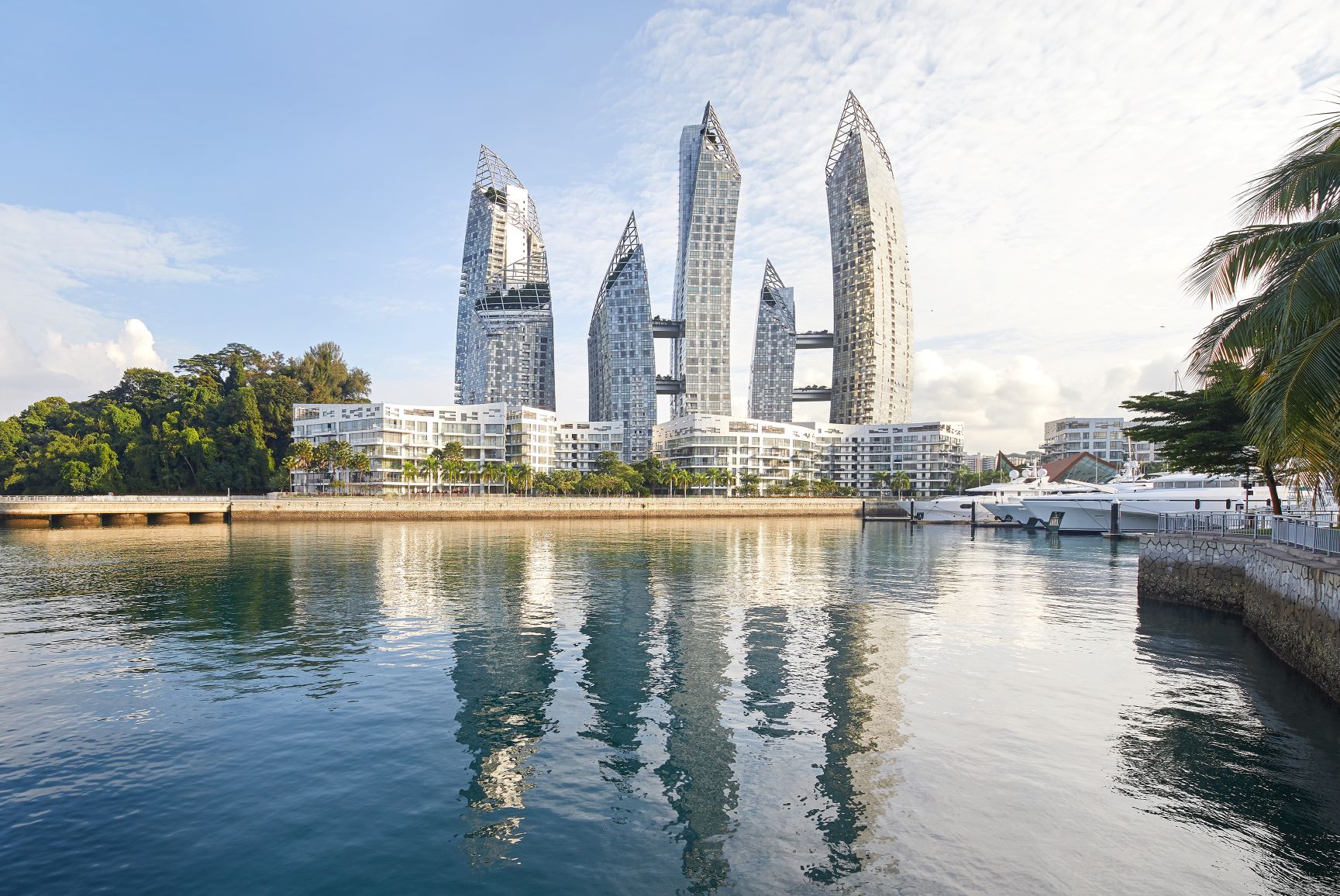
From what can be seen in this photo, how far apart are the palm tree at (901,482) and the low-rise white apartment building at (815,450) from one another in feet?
16.3

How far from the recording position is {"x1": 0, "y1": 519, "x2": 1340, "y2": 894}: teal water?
11.3m

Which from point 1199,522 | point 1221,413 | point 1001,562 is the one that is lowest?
point 1001,562

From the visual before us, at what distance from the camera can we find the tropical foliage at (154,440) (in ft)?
395

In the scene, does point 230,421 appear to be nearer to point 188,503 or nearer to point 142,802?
point 188,503

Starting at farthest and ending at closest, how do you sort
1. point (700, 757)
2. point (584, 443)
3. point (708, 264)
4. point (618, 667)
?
point (708, 264) → point (584, 443) → point (618, 667) → point (700, 757)

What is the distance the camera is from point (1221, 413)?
116 ft

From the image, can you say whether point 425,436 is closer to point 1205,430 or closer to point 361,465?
point 361,465

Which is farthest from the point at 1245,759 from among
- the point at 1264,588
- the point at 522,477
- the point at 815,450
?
the point at 815,450

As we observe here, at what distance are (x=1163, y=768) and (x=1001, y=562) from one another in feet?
144

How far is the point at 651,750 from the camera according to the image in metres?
16.0

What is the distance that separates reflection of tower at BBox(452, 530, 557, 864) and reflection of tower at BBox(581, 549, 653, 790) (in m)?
1.39

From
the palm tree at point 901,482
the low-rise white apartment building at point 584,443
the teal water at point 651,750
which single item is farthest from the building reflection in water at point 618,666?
the palm tree at point 901,482

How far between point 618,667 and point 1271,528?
27.7 metres

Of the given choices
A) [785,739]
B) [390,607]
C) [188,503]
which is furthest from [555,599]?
[188,503]
